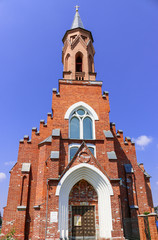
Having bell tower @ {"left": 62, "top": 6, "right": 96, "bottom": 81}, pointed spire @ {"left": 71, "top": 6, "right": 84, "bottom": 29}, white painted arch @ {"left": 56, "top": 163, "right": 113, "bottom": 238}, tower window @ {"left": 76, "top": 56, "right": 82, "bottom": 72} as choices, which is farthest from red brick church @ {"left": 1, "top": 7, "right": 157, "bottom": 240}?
pointed spire @ {"left": 71, "top": 6, "right": 84, "bottom": 29}

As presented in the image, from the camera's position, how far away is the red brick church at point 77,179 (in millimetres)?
13469

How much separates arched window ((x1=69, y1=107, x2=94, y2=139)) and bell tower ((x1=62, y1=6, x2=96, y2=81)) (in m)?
4.74

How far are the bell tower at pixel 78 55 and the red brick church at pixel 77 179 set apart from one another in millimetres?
1618

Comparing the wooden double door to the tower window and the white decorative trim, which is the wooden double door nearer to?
the white decorative trim

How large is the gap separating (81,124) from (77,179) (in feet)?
16.7

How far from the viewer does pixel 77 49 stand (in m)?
22.9

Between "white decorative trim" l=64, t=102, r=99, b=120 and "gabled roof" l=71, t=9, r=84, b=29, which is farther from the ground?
Result: "gabled roof" l=71, t=9, r=84, b=29

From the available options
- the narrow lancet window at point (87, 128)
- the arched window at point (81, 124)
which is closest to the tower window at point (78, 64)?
the arched window at point (81, 124)

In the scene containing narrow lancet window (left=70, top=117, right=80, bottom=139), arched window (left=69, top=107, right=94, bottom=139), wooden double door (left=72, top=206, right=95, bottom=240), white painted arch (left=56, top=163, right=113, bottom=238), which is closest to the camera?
white painted arch (left=56, top=163, right=113, bottom=238)

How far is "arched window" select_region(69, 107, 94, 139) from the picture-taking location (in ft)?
56.1

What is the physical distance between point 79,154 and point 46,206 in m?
4.43

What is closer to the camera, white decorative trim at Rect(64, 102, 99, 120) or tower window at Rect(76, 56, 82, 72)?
white decorative trim at Rect(64, 102, 99, 120)

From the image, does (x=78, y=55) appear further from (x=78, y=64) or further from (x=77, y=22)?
(x=77, y=22)

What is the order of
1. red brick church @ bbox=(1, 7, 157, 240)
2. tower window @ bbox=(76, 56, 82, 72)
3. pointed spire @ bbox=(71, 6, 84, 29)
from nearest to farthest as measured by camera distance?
red brick church @ bbox=(1, 7, 157, 240) < tower window @ bbox=(76, 56, 82, 72) < pointed spire @ bbox=(71, 6, 84, 29)
